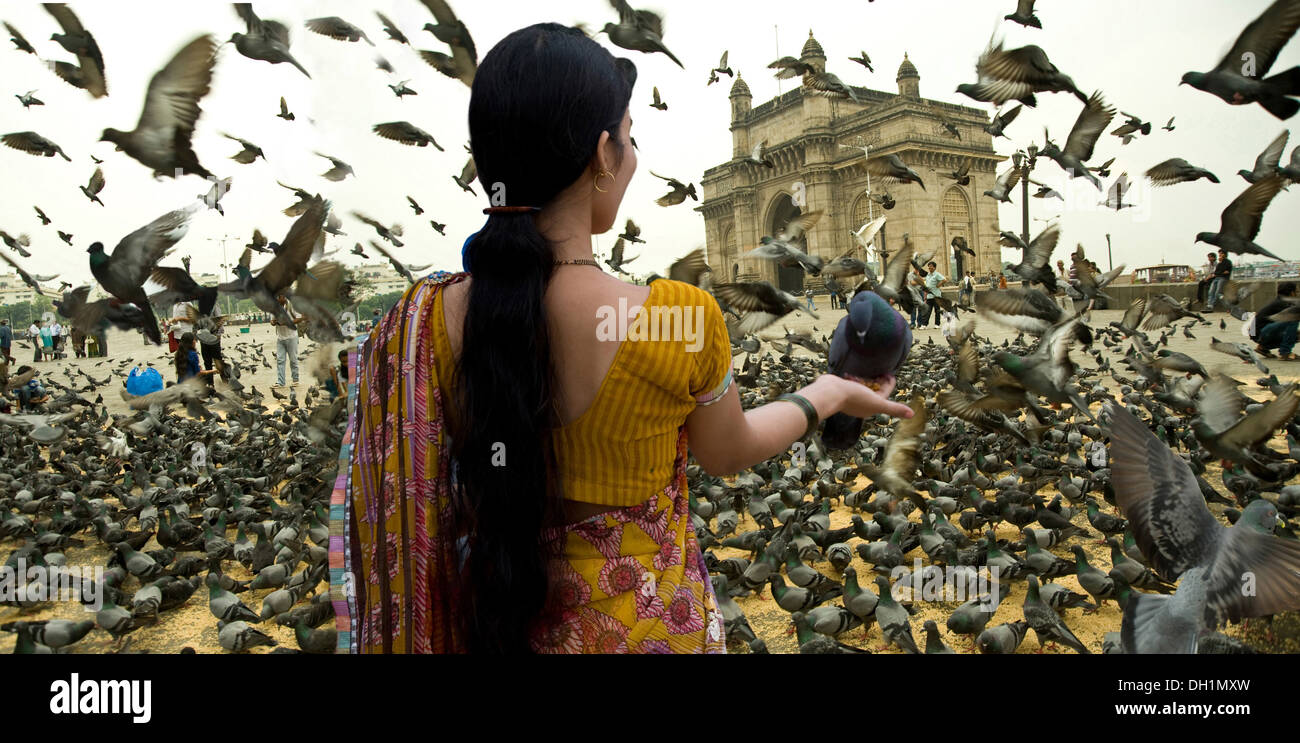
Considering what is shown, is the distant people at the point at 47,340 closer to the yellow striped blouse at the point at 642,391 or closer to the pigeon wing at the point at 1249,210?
the yellow striped blouse at the point at 642,391

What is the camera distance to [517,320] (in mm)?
1357

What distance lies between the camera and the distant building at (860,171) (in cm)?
4278

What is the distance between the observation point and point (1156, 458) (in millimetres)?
2455

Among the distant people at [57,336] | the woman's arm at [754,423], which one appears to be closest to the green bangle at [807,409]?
the woman's arm at [754,423]

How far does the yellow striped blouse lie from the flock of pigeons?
73 centimetres

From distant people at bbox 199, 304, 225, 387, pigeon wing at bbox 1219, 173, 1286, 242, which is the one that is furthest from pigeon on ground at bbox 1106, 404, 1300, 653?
distant people at bbox 199, 304, 225, 387

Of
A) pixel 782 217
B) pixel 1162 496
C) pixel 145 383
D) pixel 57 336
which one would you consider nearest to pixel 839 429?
pixel 1162 496

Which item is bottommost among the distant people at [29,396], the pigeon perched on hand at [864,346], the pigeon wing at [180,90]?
the pigeon perched on hand at [864,346]

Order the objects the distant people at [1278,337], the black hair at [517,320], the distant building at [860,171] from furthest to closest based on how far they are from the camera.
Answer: the distant building at [860,171]
the distant people at [1278,337]
the black hair at [517,320]

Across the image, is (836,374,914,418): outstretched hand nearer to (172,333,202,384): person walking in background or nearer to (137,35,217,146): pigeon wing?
(137,35,217,146): pigeon wing

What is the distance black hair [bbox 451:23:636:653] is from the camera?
1.37 m

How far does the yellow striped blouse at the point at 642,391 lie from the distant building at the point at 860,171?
137 feet

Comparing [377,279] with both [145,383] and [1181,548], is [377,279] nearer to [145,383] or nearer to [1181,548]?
[145,383]
